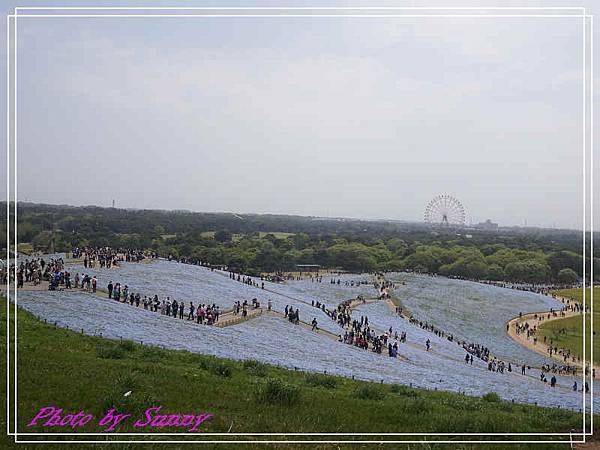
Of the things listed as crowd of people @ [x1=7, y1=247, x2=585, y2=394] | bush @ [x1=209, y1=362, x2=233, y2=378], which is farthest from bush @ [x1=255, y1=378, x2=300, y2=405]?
crowd of people @ [x1=7, y1=247, x2=585, y2=394]

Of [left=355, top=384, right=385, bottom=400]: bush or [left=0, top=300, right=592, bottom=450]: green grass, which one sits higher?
[left=0, top=300, right=592, bottom=450]: green grass

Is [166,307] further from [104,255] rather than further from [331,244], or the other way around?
[331,244]

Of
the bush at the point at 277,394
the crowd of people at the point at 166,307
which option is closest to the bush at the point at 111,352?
the bush at the point at 277,394

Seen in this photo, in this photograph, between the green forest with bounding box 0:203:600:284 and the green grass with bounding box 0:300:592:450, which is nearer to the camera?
the green grass with bounding box 0:300:592:450

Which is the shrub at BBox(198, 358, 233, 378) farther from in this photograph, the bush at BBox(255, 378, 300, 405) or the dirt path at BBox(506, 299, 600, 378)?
the dirt path at BBox(506, 299, 600, 378)

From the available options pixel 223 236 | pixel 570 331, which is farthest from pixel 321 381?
pixel 223 236

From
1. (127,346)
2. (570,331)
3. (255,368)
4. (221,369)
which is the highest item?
(127,346)

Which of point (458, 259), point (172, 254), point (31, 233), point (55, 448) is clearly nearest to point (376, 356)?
point (31, 233)
